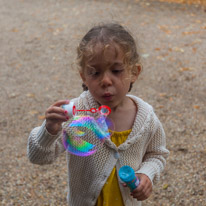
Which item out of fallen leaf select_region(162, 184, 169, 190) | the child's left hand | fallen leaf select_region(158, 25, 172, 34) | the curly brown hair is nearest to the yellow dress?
the child's left hand

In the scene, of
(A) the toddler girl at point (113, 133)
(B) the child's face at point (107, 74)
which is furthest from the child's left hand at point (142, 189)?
(B) the child's face at point (107, 74)

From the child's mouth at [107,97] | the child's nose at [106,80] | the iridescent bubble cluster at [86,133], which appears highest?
the child's nose at [106,80]

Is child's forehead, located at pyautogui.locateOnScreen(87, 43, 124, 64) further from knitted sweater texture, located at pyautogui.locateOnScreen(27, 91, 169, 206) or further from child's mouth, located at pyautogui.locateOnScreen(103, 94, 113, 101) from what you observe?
knitted sweater texture, located at pyautogui.locateOnScreen(27, 91, 169, 206)

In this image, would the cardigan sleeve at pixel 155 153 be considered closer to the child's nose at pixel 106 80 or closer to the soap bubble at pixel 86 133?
the soap bubble at pixel 86 133

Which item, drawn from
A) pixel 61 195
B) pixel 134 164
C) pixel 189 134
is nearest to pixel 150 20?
pixel 189 134

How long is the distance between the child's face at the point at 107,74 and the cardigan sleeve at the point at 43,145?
0.30 metres

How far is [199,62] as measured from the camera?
6.30 meters

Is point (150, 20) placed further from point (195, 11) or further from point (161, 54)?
point (161, 54)

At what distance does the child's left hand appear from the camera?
184cm

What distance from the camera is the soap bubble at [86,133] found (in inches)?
73.6

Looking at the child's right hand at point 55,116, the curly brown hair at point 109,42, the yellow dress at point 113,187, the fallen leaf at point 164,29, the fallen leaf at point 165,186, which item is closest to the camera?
the child's right hand at point 55,116

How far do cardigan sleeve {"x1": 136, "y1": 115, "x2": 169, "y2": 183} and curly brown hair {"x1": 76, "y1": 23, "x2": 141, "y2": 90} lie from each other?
1.18 feet

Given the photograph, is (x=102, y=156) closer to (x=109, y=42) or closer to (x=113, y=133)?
(x=113, y=133)

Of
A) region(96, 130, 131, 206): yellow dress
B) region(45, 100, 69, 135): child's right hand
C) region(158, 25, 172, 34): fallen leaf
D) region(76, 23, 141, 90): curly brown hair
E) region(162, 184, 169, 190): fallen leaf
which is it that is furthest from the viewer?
region(158, 25, 172, 34): fallen leaf
